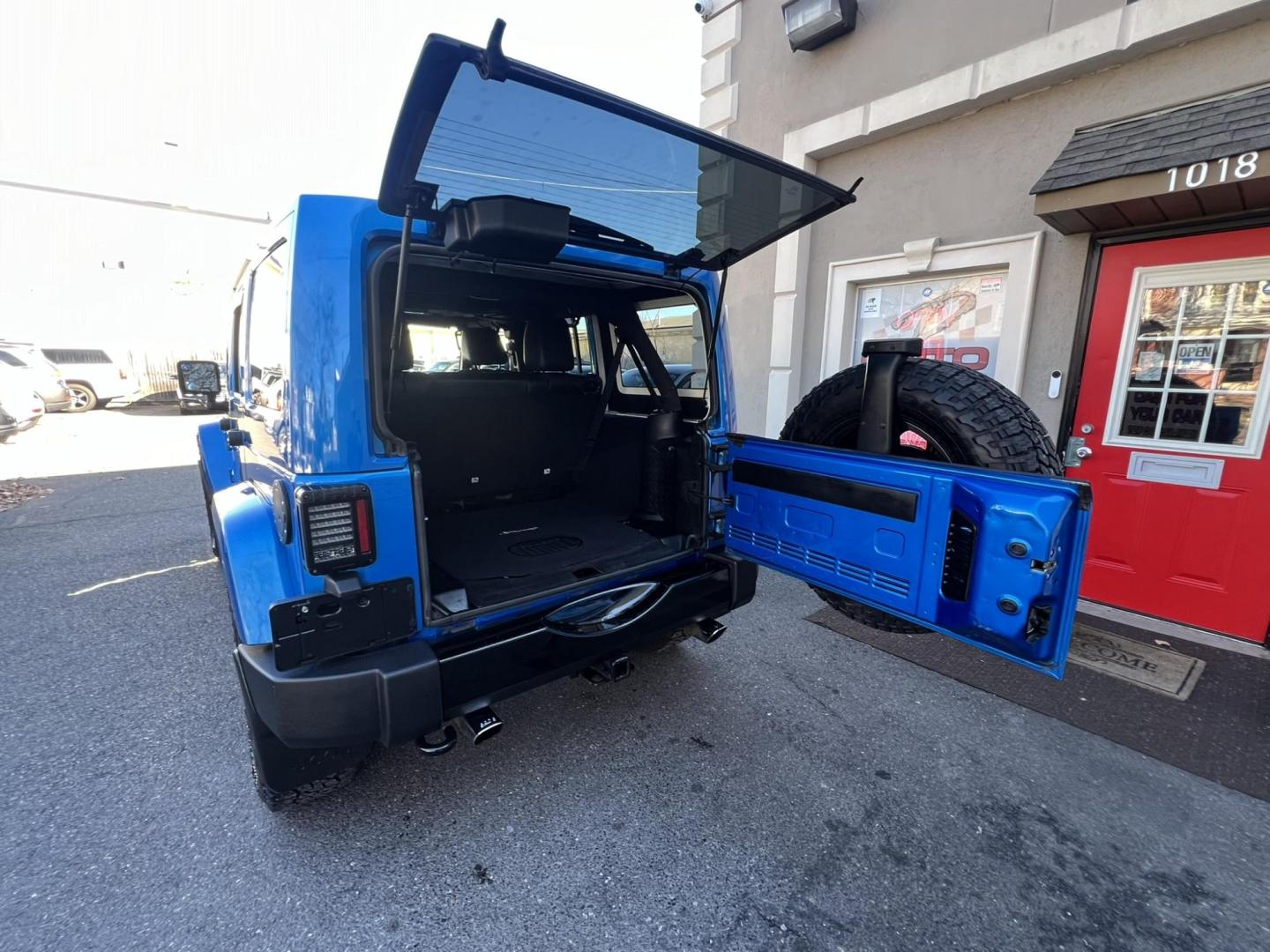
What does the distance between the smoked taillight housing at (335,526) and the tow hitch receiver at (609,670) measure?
1.00 meters

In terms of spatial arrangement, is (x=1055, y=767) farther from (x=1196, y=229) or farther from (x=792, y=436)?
(x=1196, y=229)

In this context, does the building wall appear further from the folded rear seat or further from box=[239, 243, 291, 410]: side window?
box=[239, 243, 291, 410]: side window

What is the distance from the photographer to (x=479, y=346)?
3537mm

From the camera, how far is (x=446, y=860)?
1902mm

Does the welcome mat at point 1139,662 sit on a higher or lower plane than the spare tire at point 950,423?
lower

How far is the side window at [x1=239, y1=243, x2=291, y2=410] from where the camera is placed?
5.54ft

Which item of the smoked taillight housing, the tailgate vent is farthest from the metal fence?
the tailgate vent

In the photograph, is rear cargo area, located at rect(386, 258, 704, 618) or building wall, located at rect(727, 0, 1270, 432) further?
building wall, located at rect(727, 0, 1270, 432)

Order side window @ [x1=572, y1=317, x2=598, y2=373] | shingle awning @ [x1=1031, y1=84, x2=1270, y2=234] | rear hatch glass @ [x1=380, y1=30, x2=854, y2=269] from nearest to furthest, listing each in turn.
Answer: rear hatch glass @ [x1=380, y1=30, x2=854, y2=269] → shingle awning @ [x1=1031, y1=84, x2=1270, y2=234] → side window @ [x1=572, y1=317, x2=598, y2=373]

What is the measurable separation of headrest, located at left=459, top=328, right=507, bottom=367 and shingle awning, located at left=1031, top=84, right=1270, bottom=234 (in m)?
3.48

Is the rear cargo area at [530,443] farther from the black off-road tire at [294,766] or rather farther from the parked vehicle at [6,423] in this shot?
the parked vehicle at [6,423]

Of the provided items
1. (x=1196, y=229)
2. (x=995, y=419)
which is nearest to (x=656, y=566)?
(x=995, y=419)

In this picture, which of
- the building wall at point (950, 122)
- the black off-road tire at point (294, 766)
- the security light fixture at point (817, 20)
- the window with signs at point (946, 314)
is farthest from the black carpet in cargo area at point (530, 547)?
the security light fixture at point (817, 20)

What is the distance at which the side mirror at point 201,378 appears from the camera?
12.8 feet
